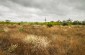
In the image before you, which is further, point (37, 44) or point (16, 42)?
point (16, 42)

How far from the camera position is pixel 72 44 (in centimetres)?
998

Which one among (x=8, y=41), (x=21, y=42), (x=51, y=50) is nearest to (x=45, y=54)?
(x=51, y=50)

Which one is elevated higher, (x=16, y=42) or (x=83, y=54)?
(x=16, y=42)

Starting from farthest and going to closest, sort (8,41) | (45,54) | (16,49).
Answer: (8,41) < (16,49) < (45,54)

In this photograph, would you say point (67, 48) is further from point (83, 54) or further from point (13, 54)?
point (13, 54)

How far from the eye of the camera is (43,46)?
868 cm

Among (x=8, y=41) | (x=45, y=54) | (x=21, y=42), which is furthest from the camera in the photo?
(x=8, y=41)

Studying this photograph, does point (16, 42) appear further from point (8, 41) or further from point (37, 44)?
point (37, 44)

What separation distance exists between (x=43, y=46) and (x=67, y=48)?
1608mm

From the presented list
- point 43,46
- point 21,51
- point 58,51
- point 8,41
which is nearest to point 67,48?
point 58,51

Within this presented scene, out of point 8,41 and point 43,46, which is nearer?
point 43,46

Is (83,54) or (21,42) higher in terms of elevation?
(21,42)

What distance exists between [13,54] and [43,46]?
185 centimetres

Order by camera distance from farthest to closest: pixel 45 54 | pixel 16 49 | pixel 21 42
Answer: pixel 21 42
pixel 16 49
pixel 45 54
